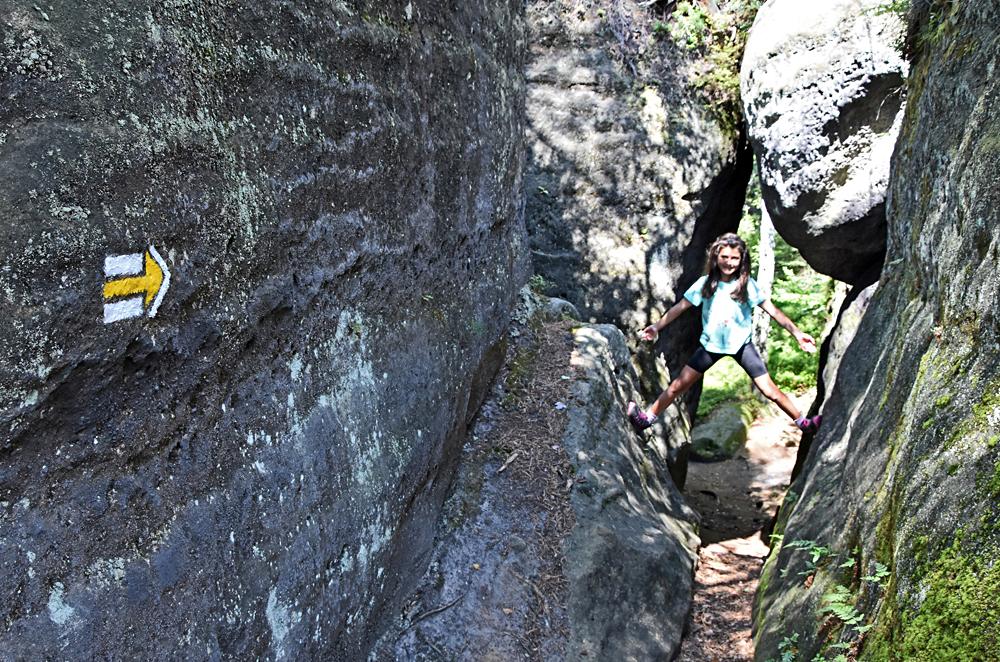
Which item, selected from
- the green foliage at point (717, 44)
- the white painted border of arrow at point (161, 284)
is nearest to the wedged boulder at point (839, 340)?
the green foliage at point (717, 44)

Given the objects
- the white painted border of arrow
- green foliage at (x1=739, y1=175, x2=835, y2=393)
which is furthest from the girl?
green foliage at (x1=739, y1=175, x2=835, y2=393)

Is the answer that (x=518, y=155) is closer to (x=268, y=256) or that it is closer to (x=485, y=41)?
(x=485, y=41)

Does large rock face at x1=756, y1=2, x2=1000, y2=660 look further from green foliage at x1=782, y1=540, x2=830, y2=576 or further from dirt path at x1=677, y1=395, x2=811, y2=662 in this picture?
dirt path at x1=677, y1=395, x2=811, y2=662

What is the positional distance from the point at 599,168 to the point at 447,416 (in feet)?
16.2

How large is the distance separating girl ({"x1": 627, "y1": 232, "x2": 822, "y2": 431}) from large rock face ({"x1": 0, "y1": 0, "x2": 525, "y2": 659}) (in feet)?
9.96

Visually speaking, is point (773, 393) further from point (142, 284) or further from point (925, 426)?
point (142, 284)

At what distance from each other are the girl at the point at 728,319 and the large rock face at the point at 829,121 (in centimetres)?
124

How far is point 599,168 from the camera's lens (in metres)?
9.16

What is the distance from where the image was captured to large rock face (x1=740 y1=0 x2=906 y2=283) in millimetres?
7320

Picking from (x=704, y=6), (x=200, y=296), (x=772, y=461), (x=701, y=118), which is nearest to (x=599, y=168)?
(x=701, y=118)

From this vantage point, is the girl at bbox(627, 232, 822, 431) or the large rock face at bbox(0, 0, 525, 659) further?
the girl at bbox(627, 232, 822, 431)

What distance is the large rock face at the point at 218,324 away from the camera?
92.7 inches

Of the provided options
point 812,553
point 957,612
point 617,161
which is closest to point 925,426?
point 957,612

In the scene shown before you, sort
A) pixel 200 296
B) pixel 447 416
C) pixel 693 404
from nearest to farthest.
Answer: pixel 200 296 → pixel 447 416 → pixel 693 404
